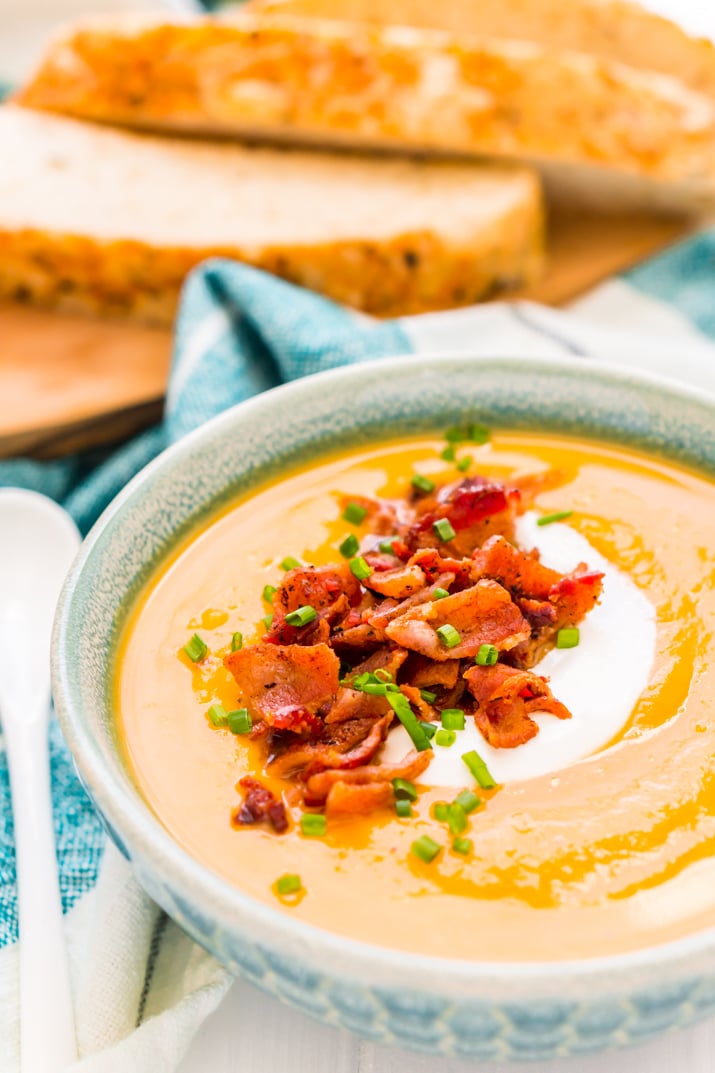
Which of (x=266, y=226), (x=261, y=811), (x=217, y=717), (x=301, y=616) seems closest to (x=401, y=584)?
(x=301, y=616)

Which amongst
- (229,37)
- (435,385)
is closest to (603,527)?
(435,385)

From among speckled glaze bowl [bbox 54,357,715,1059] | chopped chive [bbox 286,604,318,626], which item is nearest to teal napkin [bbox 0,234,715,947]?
speckled glaze bowl [bbox 54,357,715,1059]

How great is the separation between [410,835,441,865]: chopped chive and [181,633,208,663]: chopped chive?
2.00 feet

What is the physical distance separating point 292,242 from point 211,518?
144 cm

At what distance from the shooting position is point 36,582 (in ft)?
9.53

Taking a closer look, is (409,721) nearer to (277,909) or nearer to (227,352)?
(277,909)

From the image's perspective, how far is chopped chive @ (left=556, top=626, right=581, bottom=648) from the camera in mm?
2100

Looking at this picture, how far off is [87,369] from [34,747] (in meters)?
1.54

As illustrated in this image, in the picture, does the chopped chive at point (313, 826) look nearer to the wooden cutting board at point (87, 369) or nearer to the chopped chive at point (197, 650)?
the chopped chive at point (197, 650)

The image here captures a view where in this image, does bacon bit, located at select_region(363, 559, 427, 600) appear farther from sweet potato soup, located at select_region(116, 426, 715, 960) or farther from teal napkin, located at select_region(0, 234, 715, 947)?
teal napkin, located at select_region(0, 234, 715, 947)

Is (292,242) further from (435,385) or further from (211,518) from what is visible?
(211,518)

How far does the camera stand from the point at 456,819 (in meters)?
1.79

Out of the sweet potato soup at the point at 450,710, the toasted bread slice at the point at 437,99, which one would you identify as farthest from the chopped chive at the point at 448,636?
the toasted bread slice at the point at 437,99

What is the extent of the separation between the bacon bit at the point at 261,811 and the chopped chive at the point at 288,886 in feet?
0.33
